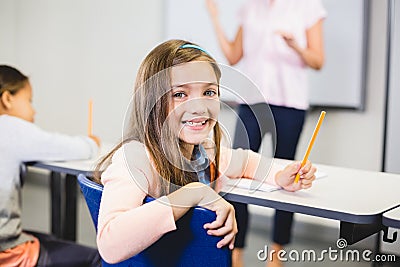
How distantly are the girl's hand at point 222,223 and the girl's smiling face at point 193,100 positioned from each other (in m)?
0.13

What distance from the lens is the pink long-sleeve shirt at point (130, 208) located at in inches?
48.8

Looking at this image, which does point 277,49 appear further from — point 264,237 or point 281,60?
point 264,237

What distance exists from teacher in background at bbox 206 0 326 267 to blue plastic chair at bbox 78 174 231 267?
1.37m

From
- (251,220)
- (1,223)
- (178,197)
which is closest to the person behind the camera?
(178,197)

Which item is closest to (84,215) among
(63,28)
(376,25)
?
(63,28)

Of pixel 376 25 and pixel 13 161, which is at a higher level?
pixel 376 25

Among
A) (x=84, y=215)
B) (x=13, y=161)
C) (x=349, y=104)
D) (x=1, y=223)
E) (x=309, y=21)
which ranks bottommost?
(x=84, y=215)

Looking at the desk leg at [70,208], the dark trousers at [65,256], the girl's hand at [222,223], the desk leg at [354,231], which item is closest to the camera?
the girl's hand at [222,223]

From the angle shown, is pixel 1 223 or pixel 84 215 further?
pixel 84 215

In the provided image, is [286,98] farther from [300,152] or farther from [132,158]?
[132,158]

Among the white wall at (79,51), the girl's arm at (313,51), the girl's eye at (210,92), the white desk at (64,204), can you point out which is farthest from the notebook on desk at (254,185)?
the white wall at (79,51)

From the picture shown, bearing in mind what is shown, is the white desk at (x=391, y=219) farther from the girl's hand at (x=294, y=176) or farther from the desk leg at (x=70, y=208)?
the desk leg at (x=70, y=208)

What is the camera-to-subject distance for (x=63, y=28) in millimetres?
4312

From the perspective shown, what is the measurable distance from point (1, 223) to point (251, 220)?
5.97ft
